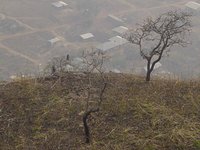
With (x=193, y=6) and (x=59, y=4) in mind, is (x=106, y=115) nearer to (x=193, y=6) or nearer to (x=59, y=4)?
(x=193, y=6)

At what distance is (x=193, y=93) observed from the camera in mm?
6020

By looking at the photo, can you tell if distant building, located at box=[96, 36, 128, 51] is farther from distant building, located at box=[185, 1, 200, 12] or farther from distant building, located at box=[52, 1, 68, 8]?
distant building, located at box=[185, 1, 200, 12]

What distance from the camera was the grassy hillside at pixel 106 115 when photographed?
4.75 m

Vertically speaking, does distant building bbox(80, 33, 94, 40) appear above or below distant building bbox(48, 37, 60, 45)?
above

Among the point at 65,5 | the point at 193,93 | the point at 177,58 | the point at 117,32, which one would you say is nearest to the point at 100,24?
the point at 117,32

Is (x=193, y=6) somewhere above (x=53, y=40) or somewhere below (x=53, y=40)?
above

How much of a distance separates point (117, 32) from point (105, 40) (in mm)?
1686

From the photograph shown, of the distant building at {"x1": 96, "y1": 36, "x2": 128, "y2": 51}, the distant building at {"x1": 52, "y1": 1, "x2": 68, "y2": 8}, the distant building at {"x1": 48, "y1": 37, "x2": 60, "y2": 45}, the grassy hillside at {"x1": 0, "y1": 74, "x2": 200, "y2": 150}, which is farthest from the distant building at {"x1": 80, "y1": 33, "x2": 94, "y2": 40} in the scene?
the grassy hillside at {"x1": 0, "y1": 74, "x2": 200, "y2": 150}

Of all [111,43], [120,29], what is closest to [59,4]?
[120,29]

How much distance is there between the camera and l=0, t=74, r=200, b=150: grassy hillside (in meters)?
4.75

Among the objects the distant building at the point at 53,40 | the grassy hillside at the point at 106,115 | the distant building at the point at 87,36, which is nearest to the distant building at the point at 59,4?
the distant building at the point at 87,36

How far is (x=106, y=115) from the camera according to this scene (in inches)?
213

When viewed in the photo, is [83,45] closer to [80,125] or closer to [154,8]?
[154,8]

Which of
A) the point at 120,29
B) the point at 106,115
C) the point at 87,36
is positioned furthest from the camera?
the point at 120,29
